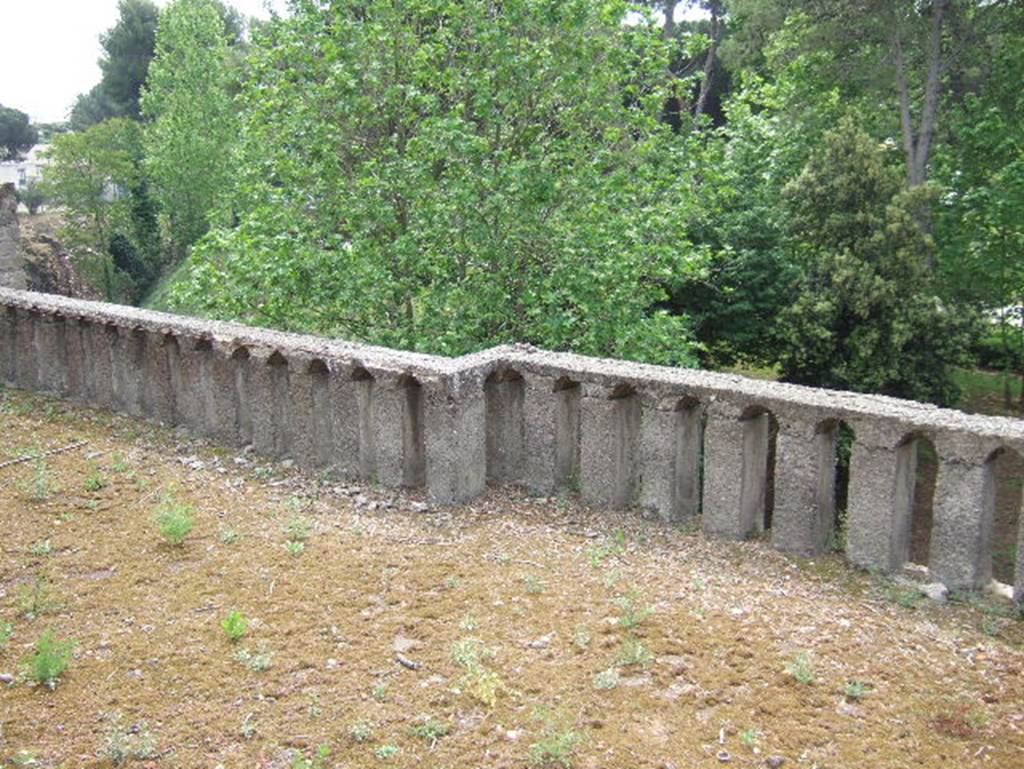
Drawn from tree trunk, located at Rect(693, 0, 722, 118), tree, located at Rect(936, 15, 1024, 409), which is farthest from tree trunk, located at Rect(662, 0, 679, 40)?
tree, located at Rect(936, 15, 1024, 409)

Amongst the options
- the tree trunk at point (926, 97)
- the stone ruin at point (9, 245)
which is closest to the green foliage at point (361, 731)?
the stone ruin at point (9, 245)

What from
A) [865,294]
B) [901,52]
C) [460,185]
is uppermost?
[901,52]

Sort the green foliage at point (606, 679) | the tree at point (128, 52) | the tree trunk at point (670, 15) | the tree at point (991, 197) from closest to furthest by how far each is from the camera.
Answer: the green foliage at point (606, 679) < the tree at point (991, 197) < the tree trunk at point (670, 15) < the tree at point (128, 52)

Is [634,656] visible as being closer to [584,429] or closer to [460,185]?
[584,429]

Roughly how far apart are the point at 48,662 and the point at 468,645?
226 cm

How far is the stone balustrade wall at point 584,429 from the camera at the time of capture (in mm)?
6637

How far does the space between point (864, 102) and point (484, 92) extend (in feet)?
38.1

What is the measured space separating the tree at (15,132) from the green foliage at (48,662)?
75.4 metres

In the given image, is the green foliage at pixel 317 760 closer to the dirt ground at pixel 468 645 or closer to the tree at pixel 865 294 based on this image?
the dirt ground at pixel 468 645

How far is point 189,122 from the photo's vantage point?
33.6 meters

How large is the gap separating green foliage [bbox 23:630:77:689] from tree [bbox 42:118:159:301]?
29466 mm

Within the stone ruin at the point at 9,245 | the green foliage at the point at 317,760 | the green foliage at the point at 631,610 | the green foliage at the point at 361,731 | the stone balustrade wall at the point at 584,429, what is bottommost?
the green foliage at the point at 317,760

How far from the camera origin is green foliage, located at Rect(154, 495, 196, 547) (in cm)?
716

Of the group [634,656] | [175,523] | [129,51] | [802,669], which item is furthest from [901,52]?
[129,51]
